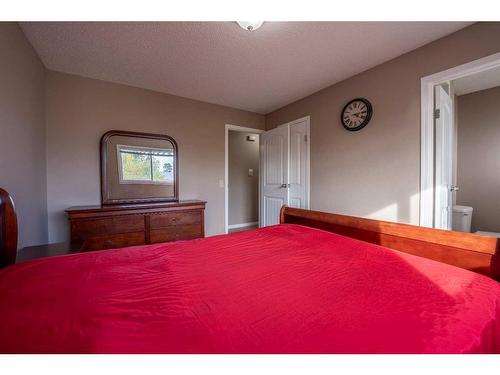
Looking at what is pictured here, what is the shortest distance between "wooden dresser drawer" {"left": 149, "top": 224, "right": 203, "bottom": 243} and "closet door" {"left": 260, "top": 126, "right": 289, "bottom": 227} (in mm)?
1352

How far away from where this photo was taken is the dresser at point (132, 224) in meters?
2.22

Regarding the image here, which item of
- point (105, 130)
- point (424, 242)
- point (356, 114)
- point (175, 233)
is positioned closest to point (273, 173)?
point (356, 114)

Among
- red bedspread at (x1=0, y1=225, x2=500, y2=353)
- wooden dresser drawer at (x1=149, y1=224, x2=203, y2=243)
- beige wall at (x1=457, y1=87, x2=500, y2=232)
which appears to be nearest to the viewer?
red bedspread at (x1=0, y1=225, x2=500, y2=353)

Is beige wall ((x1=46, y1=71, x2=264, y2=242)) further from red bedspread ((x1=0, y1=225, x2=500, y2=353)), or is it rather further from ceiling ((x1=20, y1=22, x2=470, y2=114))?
red bedspread ((x1=0, y1=225, x2=500, y2=353))

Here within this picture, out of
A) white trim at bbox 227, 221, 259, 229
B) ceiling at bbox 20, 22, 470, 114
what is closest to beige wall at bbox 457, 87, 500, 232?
ceiling at bbox 20, 22, 470, 114

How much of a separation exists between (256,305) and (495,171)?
15.0ft

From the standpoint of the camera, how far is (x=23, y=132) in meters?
1.75

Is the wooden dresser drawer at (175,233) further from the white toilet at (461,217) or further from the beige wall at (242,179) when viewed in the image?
the white toilet at (461,217)

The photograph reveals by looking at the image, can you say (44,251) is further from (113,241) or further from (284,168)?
(284,168)

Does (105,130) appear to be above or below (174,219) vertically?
above

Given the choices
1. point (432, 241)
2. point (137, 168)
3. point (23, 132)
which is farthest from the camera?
point (137, 168)

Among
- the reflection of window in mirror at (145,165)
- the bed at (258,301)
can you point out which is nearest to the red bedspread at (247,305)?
the bed at (258,301)

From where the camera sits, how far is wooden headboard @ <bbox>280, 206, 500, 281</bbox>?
1.02 metres

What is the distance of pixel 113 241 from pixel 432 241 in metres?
2.75
